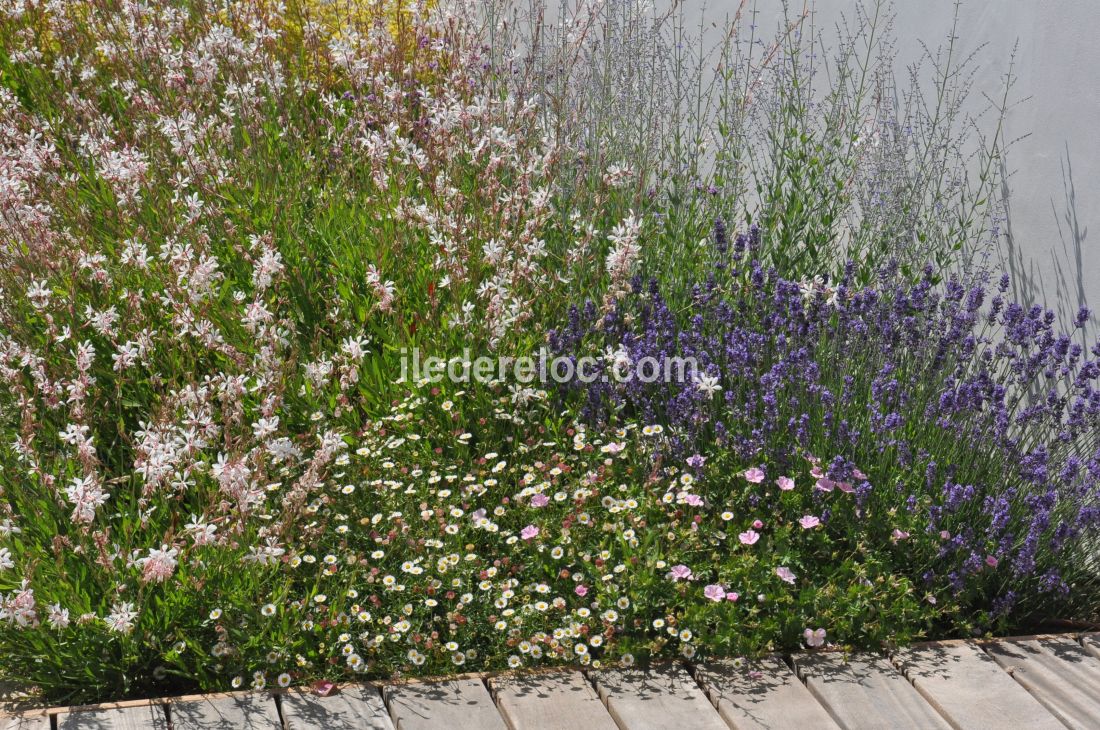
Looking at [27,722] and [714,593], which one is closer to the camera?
[27,722]

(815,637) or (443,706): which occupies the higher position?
(815,637)

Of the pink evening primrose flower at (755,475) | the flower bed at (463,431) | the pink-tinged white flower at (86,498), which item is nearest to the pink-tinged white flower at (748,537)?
the flower bed at (463,431)

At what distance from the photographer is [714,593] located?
10.6ft

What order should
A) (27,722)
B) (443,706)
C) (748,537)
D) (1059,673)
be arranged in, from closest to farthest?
(27,722) → (443,706) → (1059,673) → (748,537)

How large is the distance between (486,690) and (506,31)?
3.94 meters

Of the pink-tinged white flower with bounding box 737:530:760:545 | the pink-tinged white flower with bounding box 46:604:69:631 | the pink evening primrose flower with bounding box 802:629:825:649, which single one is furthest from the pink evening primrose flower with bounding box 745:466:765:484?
the pink-tinged white flower with bounding box 46:604:69:631

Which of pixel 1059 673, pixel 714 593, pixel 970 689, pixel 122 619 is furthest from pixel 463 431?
pixel 1059 673

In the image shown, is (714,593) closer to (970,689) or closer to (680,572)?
(680,572)

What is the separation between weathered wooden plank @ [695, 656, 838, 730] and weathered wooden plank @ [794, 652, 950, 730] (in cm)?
4

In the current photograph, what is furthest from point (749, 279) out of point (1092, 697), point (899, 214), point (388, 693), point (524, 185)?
point (388, 693)

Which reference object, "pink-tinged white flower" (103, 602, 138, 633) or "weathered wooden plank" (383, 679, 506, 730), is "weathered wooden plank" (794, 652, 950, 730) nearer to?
"weathered wooden plank" (383, 679, 506, 730)

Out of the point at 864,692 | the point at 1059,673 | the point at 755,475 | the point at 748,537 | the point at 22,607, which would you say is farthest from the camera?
the point at 755,475

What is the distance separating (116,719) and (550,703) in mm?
1120

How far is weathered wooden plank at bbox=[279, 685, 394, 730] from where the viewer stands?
281cm
